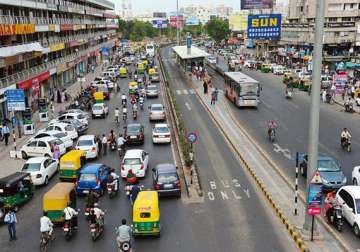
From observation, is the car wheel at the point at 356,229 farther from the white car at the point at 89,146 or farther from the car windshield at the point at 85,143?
the car windshield at the point at 85,143

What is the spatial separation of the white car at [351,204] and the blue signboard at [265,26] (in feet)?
123

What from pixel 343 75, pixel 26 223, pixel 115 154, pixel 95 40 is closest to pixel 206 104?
pixel 343 75

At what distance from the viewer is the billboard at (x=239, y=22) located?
15262 cm

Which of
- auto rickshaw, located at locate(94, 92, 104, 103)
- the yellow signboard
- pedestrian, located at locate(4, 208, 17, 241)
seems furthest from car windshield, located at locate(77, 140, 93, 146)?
the yellow signboard

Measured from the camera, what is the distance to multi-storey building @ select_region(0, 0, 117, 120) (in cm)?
4281

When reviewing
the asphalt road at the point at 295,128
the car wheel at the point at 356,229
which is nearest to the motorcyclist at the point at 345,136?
the asphalt road at the point at 295,128

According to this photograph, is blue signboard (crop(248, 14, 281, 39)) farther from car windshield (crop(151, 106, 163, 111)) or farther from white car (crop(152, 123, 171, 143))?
white car (crop(152, 123, 171, 143))

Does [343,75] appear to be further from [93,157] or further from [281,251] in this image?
[281,251]

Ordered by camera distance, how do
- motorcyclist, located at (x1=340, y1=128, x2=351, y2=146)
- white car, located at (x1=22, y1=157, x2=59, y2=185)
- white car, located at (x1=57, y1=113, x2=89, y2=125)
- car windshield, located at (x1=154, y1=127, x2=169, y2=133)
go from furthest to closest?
white car, located at (x1=57, y1=113, x2=89, y2=125) → car windshield, located at (x1=154, y1=127, x2=169, y2=133) → motorcyclist, located at (x1=340, y1=128, x2=351, y2=146) → white car, located at (x1=22, y1=157, x2=59, y2=185)

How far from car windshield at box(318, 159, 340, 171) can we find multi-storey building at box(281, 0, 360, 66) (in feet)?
181

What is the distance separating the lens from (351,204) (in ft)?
58.6

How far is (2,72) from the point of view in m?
43.8

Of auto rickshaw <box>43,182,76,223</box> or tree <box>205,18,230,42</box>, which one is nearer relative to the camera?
auto rickshaw <box>43,182,76,223</box>

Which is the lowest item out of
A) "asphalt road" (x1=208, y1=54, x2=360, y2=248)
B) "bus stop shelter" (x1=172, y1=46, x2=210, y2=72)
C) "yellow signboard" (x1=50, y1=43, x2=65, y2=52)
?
"asphalt road" (x1=208, y1=54, x2=360, y2=248)
